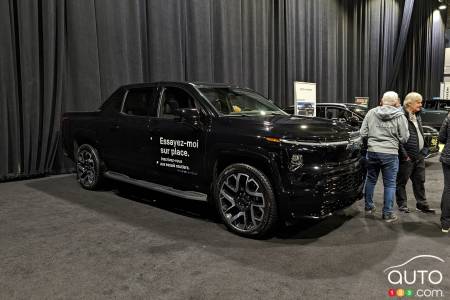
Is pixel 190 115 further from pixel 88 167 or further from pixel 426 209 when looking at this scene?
pixel 426 209

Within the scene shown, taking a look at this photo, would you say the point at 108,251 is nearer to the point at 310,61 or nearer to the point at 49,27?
the point at 49,27

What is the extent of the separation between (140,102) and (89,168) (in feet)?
4.73

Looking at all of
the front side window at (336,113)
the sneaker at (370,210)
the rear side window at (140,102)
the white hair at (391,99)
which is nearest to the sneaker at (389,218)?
the sneaker at (370,210)

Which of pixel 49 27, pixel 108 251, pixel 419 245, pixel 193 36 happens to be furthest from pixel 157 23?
pixel 419 245

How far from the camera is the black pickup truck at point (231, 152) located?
338 cm

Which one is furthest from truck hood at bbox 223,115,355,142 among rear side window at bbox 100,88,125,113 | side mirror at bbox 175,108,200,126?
rear side window at bbox 100,88,125,113

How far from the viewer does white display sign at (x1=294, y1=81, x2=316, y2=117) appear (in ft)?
26.8

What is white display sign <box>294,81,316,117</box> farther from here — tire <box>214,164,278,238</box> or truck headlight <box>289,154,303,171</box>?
truck headlight <box>289,154,303,171</box>

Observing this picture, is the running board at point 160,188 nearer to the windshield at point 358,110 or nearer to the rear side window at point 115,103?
the rear side window at point 115,103

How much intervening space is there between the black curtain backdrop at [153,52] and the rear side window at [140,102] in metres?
2.58

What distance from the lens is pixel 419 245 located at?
350 centimetres

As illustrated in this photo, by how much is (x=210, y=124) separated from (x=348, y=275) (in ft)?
6.39

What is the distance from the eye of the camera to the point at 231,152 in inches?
146

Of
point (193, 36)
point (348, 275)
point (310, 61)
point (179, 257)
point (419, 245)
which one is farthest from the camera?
point (310, 61)
